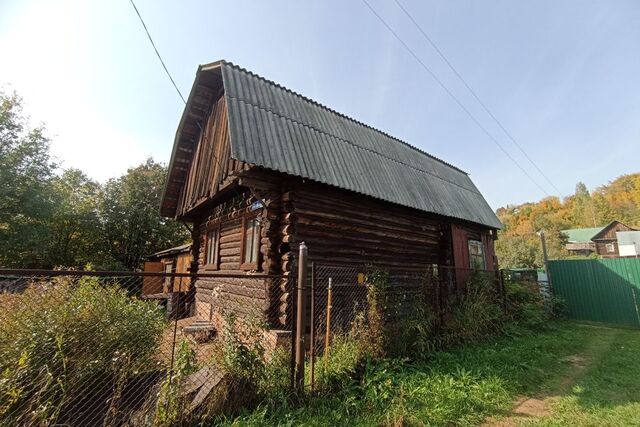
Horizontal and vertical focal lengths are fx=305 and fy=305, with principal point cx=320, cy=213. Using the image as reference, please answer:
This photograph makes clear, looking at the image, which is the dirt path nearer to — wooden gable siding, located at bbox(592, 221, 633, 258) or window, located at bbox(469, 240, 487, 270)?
window, located at bbox(469, 240, 487, 270)

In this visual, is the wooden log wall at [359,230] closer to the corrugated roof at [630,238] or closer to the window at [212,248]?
the window at [212,248]

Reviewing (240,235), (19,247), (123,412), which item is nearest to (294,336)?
(123,412)

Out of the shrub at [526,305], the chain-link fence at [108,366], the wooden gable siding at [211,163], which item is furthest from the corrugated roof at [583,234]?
the chain-link fence at [108,366]

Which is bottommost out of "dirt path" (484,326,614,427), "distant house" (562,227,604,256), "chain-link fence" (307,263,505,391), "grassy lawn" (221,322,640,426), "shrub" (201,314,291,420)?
"dirt path" (484,326,614,427)

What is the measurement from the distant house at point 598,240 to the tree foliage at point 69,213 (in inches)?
2261

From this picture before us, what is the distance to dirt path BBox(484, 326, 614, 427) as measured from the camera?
391 centimetres

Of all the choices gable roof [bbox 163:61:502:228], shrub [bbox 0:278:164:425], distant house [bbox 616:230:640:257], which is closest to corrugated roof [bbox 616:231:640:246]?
distant house [bbox 616:230:640:257]

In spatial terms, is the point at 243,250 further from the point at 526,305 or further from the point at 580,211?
the point at 580,211

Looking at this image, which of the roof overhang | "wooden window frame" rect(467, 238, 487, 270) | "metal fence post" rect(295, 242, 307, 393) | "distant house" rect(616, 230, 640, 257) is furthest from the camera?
"distant house" rect(616, 230, 640, 257)

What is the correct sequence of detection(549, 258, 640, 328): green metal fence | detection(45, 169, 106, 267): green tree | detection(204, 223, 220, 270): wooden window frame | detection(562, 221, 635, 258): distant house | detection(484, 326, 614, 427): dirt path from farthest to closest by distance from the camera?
detection(562, 221, 635, 258): distant house, detection(45, 169, 106, 267): green tree, detection(549, 258, 640, 328): green metal fence, detection(204, 223, 220, 270): wooden window frame, detection(484, 326, 614, 427): dirt path

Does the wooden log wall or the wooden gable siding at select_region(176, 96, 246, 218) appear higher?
the wooden gable siding at select_region(176, 96, 246, 218)

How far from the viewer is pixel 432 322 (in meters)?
6.49

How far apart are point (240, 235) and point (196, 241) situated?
4.53 m

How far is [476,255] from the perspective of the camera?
12508mm
